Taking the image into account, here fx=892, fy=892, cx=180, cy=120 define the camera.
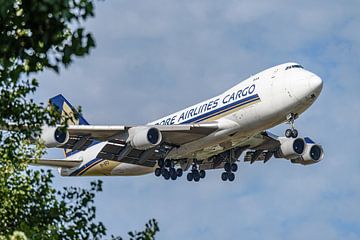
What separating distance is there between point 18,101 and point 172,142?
1463 inches

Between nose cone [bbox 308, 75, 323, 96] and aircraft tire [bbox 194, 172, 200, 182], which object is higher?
nose cone [bbox 308, 75, 323, 96]

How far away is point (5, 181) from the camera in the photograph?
20484mm

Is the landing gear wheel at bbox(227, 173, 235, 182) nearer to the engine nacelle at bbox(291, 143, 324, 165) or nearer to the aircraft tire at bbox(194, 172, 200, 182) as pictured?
the aircraft tire at bbox(194, 172, 200, 182)

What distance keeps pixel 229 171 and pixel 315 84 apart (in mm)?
11661

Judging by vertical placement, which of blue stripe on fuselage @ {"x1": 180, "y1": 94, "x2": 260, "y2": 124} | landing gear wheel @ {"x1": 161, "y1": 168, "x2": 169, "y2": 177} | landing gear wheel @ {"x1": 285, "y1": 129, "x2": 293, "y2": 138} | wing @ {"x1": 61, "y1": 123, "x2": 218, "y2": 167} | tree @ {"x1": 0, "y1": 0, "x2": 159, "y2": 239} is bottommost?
tree @ {"x1": 0, "y1": 0, "x2": 159, "y2": 239}

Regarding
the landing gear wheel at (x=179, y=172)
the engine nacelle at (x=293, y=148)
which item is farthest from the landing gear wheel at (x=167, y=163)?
the engine nacelle at (x=293, y=148)

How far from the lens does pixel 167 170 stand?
58156 mm

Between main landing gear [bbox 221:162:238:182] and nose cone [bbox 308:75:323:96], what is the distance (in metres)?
11.0

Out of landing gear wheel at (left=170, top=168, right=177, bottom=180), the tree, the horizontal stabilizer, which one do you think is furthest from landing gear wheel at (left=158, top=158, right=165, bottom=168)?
the tree

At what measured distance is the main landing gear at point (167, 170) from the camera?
58031mm

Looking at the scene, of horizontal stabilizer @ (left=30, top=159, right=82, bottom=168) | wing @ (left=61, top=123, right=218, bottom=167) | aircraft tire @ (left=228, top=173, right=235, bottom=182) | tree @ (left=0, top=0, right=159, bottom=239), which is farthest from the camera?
horizontal stabilizer @ (left=30, top=159, right=82, bottom=168)

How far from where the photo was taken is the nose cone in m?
52.3

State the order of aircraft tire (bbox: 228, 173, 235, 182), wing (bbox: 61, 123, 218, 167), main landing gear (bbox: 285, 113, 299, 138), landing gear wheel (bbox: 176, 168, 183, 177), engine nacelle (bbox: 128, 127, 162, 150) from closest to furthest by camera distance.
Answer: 1. main landing gear (bbox: 285, 113, 299, 138)
2. engine nacelle (bbox: 128, 127, 162, 150)
3. wing (bbox: 61, 123, 218, 167)
4. landing gear wheel (bbox: 176, 168, 183, 177)
5. aircraft tire (bbox: 228, 173, 235, 182)

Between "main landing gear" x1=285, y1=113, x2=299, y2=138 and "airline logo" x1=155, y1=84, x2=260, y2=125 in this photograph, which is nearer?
"main landing gear" x1=285, y1=113, x2=299, y2=138
